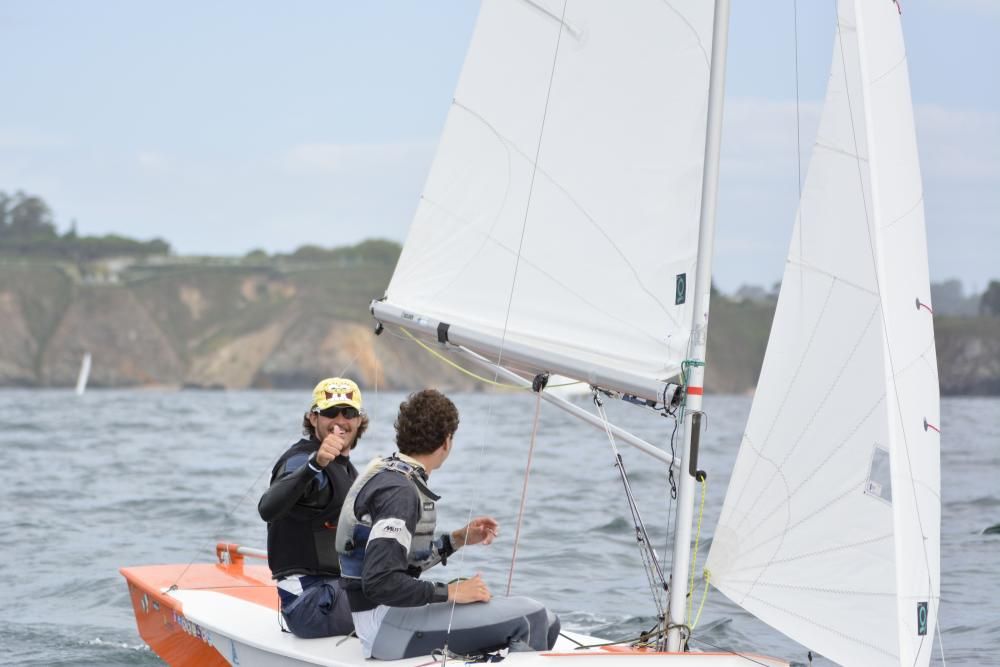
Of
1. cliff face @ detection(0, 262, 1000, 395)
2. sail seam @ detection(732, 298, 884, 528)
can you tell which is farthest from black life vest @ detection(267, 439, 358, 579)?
cliff face @ detection(0, 262, 1000, 395)

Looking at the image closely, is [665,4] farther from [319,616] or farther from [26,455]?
[26,455]

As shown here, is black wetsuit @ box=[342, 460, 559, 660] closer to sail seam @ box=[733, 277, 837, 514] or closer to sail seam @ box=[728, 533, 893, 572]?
sail seam @ box=[728, 533, 893, 572]

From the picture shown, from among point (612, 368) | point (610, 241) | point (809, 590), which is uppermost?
point (610, 241)

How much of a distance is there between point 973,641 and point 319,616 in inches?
156

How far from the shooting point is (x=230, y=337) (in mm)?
96562

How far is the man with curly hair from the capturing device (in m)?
4.32

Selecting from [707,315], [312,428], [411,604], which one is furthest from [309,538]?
[707,315]

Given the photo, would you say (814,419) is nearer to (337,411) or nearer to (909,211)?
(909,211)

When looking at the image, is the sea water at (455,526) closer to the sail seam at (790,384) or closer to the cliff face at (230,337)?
the sail seam at (790,384)

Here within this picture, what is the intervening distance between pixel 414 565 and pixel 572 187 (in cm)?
179

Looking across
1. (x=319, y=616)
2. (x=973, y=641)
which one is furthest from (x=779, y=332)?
(x=973, y=641)

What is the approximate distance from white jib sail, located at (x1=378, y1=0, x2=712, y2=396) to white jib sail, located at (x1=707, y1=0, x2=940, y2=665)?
1.46 ft

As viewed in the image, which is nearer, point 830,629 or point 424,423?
point 424,423

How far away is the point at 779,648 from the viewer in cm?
724
